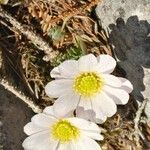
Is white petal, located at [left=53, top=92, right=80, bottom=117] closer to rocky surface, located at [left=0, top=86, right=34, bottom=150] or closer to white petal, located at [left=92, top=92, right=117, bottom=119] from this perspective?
white petal, located at [left=92, top=92, right=117, bottom=119]

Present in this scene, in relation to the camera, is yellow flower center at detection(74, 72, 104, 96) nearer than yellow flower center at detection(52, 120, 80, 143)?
Yes

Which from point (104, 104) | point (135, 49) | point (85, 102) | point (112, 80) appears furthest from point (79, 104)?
point (135, 49)

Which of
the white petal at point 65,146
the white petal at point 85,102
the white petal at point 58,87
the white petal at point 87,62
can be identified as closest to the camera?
the white petal at point 87,62

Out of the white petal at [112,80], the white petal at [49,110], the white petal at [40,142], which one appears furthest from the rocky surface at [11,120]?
the white petal at [112,80]

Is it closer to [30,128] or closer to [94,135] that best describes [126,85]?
[94,135]

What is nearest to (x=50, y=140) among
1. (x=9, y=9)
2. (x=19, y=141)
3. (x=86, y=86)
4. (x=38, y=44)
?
(x=19, y=141)

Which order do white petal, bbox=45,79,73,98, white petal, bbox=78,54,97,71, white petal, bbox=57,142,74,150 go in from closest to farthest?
white petal, bbox=78,54,97,71, white petal, bbox=45,79,73,98, white petal, bbox=57,142,74,150

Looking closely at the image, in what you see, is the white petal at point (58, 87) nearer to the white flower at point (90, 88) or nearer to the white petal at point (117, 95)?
the white flower at point (90, 88)

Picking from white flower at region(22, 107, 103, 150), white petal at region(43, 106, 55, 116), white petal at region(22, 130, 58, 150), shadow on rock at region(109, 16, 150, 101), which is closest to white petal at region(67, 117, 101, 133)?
white flower at region(22, 107, 103, 150)
